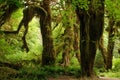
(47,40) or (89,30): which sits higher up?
(89,30)

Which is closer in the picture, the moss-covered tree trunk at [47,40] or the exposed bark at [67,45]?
the moss-covered tree trunk at [47,40]

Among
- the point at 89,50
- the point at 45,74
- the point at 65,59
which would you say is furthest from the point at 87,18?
the point at 65,59

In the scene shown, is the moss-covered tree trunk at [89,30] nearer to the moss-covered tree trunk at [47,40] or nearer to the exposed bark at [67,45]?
the moss-covered tree trunk at [47,40]

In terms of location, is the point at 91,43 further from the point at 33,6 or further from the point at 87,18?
the point at 33,6

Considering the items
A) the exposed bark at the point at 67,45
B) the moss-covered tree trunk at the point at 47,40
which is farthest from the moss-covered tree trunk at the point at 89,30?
the exposed bark at the point at 67,45

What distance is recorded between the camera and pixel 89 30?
1425 cm

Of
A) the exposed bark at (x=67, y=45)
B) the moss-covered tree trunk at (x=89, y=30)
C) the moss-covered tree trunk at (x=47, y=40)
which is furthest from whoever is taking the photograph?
the exposed bark at (x=67, y=45)

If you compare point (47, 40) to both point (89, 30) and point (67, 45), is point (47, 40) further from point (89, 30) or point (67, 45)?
point (89, 30)

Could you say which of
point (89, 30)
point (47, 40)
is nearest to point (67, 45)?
point (47, 40)

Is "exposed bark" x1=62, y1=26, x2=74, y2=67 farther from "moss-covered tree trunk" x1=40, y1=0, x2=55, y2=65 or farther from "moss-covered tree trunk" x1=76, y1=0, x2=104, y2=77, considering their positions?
"moss-covered tree trunk" x1=76, y1=0, x2=104, y2=77

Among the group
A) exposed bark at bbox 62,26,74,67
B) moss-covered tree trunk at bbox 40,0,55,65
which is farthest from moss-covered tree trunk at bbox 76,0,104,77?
exposed bark at bbox 62,26,74,67

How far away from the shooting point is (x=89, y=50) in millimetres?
14336

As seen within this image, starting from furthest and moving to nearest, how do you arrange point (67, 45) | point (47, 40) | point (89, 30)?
point (67, 45) → point (47, 40) → point (89, 30)

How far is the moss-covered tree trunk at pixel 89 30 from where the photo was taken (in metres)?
14.1
